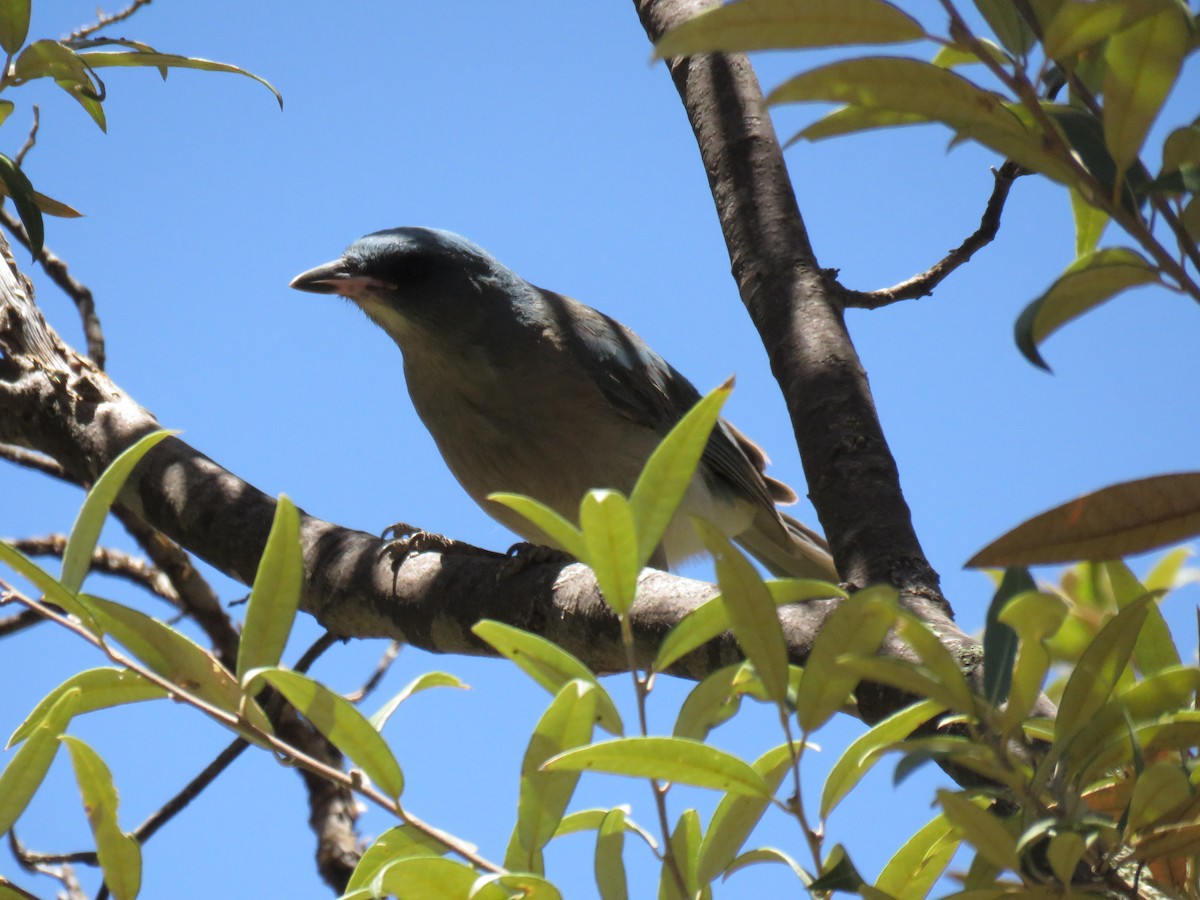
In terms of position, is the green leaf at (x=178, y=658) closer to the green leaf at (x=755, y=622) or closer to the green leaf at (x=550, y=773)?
the green leaf at (x=550, y=773)

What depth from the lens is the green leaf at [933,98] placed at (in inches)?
46.1

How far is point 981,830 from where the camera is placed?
1111 millimetres

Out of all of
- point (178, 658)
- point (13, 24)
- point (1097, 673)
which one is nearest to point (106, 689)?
point (178, 658)

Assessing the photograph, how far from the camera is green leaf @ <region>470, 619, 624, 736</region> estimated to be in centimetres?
131

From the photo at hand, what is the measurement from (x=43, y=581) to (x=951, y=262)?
2.84 m

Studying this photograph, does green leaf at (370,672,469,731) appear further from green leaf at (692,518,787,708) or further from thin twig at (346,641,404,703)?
thin twig at (346,641,404,703)

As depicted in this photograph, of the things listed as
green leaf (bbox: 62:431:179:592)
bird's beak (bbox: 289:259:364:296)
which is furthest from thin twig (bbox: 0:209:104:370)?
green leaf (bbox: 62:431:179:592)

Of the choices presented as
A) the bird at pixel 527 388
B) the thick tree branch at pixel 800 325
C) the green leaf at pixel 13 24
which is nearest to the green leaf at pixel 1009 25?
the thick tree branch at pixel 800 325

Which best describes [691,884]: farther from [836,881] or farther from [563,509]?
[563,509]

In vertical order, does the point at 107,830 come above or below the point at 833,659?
below

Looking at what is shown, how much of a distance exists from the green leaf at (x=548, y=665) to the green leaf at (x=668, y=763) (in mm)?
137

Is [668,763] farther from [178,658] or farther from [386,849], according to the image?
[178,658]

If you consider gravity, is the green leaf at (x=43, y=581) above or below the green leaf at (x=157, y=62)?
below

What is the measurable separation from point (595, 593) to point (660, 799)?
4.16ft
